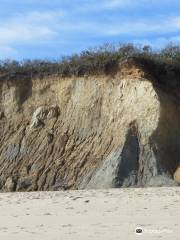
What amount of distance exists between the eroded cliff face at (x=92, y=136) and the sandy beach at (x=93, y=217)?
5.93m

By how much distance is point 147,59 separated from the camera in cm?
2456

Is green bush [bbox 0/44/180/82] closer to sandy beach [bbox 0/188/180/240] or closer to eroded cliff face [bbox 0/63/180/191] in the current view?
eroded cliff face [bbox 0/63/180/191]

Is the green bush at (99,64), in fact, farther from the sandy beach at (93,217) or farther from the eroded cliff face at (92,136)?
the sandy beach at (93,217)

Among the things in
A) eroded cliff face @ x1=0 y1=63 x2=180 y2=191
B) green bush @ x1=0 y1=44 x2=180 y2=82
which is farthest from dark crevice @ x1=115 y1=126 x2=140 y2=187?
green bush @ x1=0 y1=44 x2=180 y2=82

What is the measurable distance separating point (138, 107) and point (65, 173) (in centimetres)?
403

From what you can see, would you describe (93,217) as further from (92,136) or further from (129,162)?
(92,136)

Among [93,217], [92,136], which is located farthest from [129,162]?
[93,217]

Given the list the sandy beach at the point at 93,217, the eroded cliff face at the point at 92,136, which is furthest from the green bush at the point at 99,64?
the sandy beach at the point at 93,217

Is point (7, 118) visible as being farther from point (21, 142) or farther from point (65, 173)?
point (65, 173)

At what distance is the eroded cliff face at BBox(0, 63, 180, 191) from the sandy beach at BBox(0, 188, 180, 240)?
5931mm

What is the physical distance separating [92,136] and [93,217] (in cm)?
1269

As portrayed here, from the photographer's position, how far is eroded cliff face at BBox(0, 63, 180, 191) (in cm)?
2172

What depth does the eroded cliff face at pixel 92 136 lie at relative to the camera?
21.7m

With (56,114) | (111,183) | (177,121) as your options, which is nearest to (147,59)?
(177,121)
